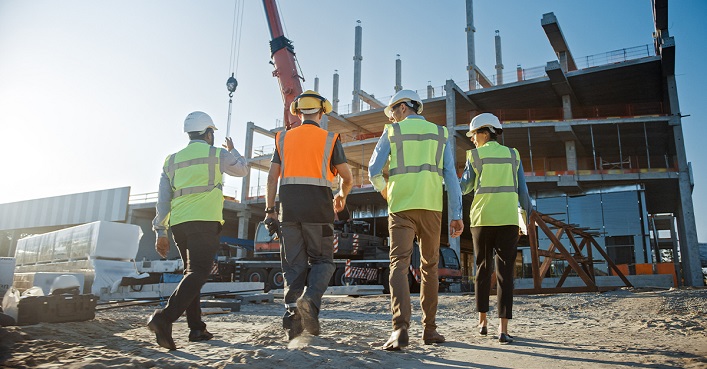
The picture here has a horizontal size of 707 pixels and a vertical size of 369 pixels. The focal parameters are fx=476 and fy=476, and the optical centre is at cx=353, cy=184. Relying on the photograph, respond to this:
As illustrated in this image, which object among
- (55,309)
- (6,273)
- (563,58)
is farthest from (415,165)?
(563,58)

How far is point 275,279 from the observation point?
17906 millimetres

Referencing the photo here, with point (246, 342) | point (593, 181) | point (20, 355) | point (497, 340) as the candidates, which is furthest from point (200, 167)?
point (593, 181)

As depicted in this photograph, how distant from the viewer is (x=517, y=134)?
2702 cm

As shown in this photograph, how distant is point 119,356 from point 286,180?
4.90 ft

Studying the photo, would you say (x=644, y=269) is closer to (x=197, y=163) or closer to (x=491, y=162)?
(x=491, y=162)

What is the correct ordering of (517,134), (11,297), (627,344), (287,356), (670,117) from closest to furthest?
(287,356) < (627,344) < (11,297) < (670,117) < (517,134)

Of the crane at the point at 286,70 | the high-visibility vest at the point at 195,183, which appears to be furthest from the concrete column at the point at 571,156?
the high-visibility vest at the point at 195,183

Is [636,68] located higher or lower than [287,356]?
higher

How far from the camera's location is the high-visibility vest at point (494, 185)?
12.1 ft

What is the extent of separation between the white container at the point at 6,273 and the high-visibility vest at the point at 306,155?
5.00 metres

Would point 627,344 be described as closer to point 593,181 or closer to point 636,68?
point 593,181

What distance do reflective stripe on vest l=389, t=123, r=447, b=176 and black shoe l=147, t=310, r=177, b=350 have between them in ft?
5.77

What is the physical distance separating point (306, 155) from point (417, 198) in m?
0.85

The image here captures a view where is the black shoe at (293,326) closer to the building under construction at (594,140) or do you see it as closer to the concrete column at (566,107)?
the building under construction at (594,140)
